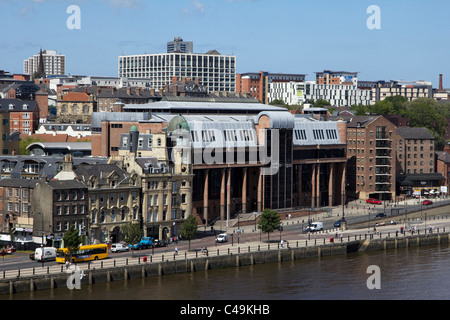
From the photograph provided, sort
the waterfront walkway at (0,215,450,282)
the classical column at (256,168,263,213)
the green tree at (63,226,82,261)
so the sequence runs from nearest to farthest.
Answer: the waterfront walkway at (0,215,450,282), the green tree at (63,226,82,261), the classical column at (256,168,263,213)

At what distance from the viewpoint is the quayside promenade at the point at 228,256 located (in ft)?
336

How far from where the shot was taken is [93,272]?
347 ft

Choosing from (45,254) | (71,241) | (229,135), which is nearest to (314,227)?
(229,135)

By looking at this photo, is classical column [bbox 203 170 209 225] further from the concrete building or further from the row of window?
the row of window

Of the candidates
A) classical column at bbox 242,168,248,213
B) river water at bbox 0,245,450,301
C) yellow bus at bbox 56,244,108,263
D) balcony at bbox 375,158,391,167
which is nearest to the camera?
river water at bbox 0,245,450,301

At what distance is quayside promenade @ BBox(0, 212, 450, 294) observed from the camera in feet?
336

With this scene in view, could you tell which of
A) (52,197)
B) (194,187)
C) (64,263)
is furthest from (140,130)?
(64,263)

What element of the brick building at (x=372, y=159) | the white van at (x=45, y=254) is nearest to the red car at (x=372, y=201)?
the brick building at (x=372, y=159)

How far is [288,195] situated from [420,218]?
24.8 metres

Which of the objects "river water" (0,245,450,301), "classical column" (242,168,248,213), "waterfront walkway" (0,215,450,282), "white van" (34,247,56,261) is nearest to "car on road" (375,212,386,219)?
"waterfront walkway" (0,215,450,282)

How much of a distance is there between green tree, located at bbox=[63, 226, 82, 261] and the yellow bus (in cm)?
68

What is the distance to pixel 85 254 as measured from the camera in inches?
4422

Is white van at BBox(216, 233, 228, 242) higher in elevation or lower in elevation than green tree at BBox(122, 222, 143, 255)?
lower

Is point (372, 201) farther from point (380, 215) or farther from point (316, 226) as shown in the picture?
point (316, 226)
